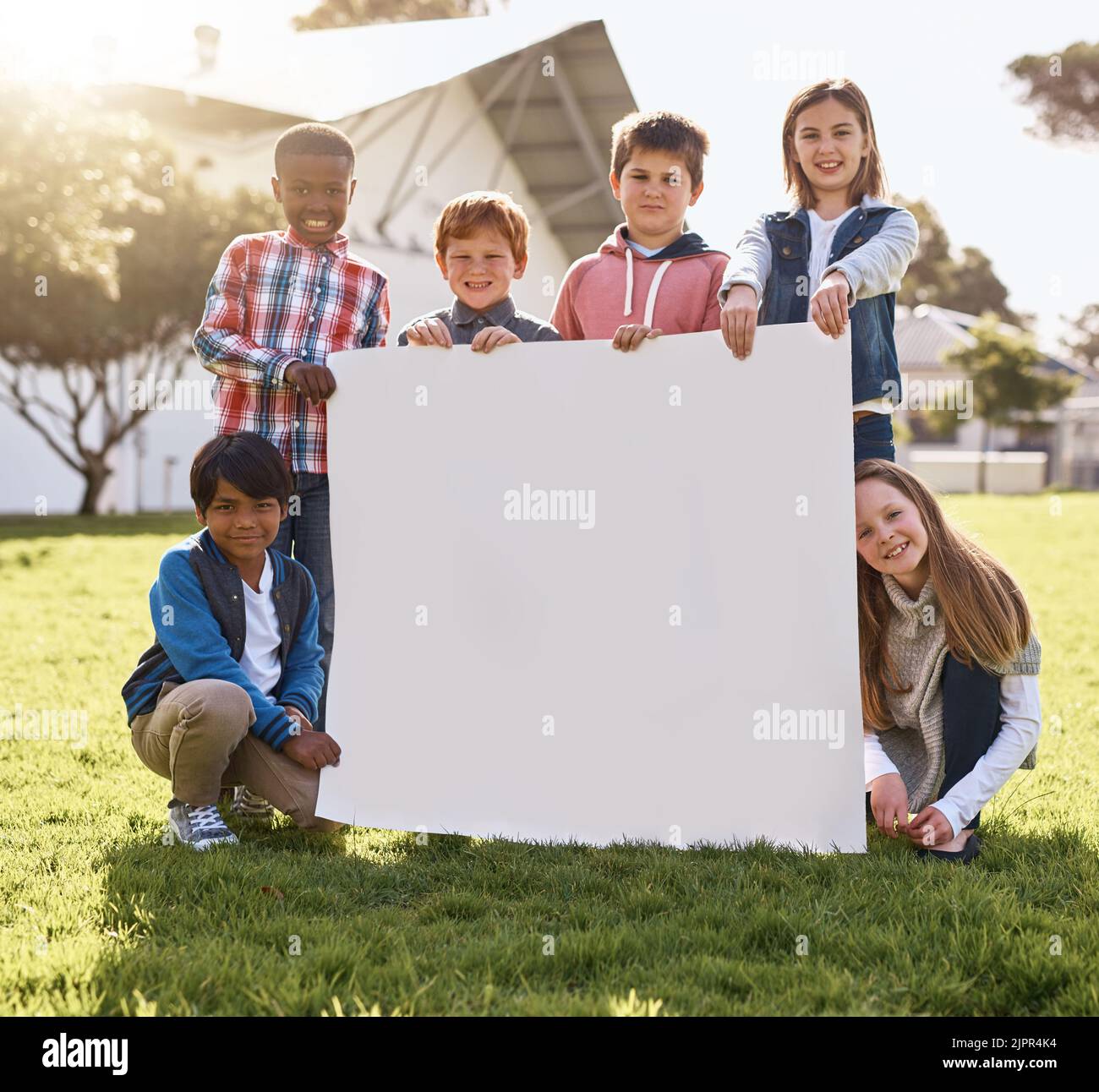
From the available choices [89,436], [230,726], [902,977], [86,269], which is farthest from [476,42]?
[902,977]

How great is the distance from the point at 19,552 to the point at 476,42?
9367mm

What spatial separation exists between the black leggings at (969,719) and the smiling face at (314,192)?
88.2 inches

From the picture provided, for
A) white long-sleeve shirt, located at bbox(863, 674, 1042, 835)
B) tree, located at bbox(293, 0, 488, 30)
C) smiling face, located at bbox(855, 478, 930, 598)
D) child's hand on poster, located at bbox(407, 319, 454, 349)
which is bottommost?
white long-sleeve shirt, located at bbox(863, 674, 1042, 835)

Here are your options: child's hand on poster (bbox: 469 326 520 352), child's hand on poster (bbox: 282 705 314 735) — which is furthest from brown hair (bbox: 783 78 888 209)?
child's hand on poster (bbox: 282 705 314 735)

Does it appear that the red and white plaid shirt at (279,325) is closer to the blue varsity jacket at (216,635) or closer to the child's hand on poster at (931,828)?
the blue varsity jacket at (216,635)

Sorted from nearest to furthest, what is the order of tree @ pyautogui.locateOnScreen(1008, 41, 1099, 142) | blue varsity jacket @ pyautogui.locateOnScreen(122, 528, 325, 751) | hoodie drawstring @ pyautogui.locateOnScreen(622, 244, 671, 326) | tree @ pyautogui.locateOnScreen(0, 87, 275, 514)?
blue varsity jacket @ pyautogui.locateOnScreen(122, 528, 325, 751) < hoodie drawstring @ pyautogui.locateOnScreen(622, 244, 671, 326) < tree @ pyautogui.locateOnScreen(0, 87, 275, 514) < tree @ pyautogui.locateOnScreen(1008, 41, 1099, 142)

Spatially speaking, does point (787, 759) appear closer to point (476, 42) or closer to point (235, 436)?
point (235, 436)

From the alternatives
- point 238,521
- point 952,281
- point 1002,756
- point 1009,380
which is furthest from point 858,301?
point 952,281

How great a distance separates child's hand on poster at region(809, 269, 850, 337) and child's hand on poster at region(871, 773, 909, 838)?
1.15 metres

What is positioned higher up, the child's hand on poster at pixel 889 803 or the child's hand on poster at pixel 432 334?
the child's hand on poster at pixel 432 334

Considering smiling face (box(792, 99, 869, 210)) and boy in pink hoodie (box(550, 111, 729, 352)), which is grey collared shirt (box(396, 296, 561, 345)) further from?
smiling face (box(792, 99, 869, 210))

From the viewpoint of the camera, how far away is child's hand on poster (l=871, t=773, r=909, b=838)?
2.87 meters

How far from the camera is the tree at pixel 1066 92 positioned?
61.8ft

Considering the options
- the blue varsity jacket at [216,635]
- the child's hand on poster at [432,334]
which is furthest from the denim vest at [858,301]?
the blue varsity jacket at [216,635]
